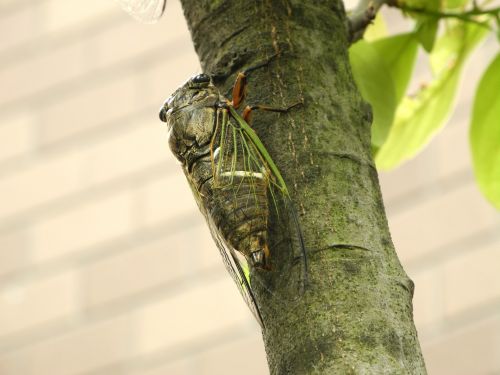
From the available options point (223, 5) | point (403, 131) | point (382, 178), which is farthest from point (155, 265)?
point (223, 5)

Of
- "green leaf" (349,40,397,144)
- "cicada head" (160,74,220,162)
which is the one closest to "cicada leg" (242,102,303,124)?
"cicada head" (160,74,220,162)

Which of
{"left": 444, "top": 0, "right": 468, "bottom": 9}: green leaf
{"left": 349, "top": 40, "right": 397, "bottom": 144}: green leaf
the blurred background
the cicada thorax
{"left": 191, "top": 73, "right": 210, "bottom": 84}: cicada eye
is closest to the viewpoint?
the cicada thorax

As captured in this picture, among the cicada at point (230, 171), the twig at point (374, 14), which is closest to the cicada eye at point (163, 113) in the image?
the cicada at point (230, 171)

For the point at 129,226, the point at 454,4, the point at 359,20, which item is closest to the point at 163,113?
the point at 359,20

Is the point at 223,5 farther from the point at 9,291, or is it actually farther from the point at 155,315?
the point at 9,291

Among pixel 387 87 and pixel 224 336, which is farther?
pixel 224 336

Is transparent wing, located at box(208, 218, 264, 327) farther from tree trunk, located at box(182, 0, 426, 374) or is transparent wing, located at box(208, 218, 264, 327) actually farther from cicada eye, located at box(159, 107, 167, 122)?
cicada eye, located at box(159, 107, 167, 122)

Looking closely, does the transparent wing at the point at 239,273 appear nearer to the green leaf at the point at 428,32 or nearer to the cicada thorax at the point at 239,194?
the cicada thorax at the point at 239,194
